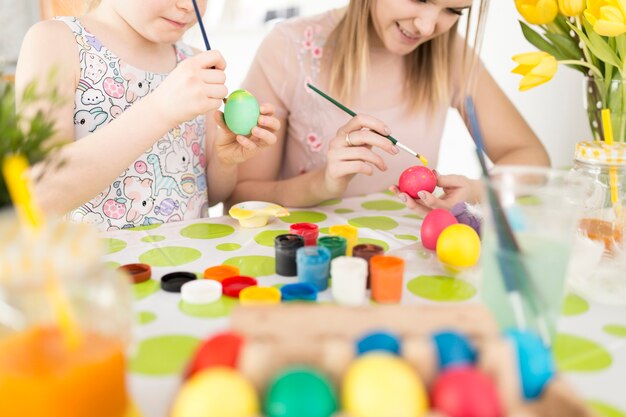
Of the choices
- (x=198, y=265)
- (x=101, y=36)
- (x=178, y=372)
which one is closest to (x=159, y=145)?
(x=101, y=36)

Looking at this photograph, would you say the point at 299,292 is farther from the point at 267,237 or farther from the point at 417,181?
the point at 417,181

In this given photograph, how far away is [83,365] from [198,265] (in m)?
0.39

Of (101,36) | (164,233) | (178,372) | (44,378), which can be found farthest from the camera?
(101,36)

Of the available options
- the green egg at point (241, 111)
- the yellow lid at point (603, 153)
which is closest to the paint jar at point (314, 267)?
the green egg at point (241, 111)

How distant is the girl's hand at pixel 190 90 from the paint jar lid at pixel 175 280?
283mm

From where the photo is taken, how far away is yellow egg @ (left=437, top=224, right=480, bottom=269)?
74 centimetres

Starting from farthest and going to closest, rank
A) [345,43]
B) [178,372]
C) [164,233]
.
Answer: [345,43]
[164,233]
[178,372]

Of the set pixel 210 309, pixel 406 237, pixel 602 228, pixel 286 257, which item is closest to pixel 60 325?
pixel 210 309

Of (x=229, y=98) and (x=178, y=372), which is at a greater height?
(x=229, y=98)

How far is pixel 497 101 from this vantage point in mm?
1406

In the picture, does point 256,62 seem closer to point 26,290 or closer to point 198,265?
point 198,265

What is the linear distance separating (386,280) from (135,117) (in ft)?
1.61

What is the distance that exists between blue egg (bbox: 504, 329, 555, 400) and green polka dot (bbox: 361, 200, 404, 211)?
2.19 feet

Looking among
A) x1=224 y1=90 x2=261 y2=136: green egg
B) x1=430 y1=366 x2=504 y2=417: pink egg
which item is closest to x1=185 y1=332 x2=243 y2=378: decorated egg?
x1=430 y1=366 x2=504 y2=417: pink egg
